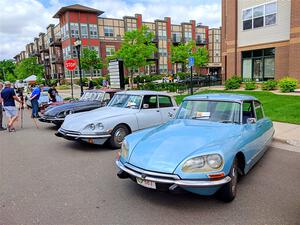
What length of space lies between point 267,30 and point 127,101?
17.2 meters

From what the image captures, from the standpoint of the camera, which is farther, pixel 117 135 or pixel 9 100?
pixel 9 100

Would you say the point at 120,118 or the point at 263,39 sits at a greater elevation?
the point at 263,39

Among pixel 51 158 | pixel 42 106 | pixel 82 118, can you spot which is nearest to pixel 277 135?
pixel 82 118

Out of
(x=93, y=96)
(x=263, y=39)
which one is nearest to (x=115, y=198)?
(x=93, y=96)

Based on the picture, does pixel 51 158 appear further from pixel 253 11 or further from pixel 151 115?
pixel 253 11

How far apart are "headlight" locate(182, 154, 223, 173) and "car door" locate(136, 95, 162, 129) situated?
3.75 meters

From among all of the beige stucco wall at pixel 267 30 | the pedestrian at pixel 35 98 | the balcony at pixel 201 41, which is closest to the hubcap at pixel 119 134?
the pedestrian at pixel 35 98

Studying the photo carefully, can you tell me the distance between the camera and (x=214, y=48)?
230 feet

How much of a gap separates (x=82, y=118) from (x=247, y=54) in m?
19.0

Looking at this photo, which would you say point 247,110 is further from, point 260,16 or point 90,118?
point 260,16

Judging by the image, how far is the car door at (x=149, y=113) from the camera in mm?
6934

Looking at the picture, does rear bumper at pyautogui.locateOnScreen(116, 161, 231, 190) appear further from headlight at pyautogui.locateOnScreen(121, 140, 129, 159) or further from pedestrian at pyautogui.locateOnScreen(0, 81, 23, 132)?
pedestrian at pyautogui.locateOnScreen(0, 81, 23, 132)

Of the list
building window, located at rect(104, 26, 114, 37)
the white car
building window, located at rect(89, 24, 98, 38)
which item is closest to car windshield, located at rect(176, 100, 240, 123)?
the white car

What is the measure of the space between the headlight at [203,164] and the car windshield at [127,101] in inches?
157
